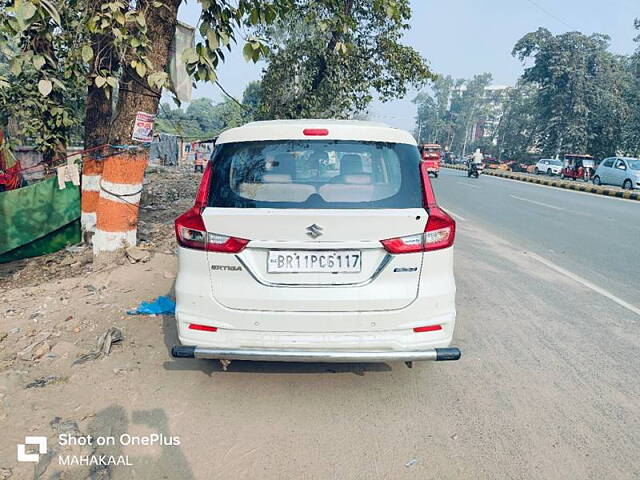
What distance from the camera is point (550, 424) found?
119 inches

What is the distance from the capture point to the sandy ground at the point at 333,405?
261cm

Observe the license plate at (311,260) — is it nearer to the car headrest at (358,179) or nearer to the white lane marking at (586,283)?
the car headrest at (358,179)

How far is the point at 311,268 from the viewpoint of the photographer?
9.52 feet

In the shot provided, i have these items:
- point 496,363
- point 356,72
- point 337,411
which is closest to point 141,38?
point 337,411

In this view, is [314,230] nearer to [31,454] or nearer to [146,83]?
[31,454]

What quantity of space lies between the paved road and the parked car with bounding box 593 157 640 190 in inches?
510

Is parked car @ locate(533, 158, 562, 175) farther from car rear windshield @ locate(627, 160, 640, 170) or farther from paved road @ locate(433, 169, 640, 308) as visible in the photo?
paved road @ locate(433, 169, 640, 308)

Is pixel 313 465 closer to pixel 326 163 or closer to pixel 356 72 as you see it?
pixel 326 163

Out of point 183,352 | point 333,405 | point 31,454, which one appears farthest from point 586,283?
point 31,454

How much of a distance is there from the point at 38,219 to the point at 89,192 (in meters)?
0.81

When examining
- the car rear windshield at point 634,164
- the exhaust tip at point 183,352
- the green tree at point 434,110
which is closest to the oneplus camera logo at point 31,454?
the exhaust tip at point 183,352

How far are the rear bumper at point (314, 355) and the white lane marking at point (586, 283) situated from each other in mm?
3360

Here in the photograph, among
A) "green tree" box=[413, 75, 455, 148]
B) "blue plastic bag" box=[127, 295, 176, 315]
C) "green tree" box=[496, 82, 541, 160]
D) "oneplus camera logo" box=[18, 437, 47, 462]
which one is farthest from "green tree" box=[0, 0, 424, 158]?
"green tree" box=[413, 75, 455, 148]

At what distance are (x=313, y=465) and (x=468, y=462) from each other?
2.74ft
